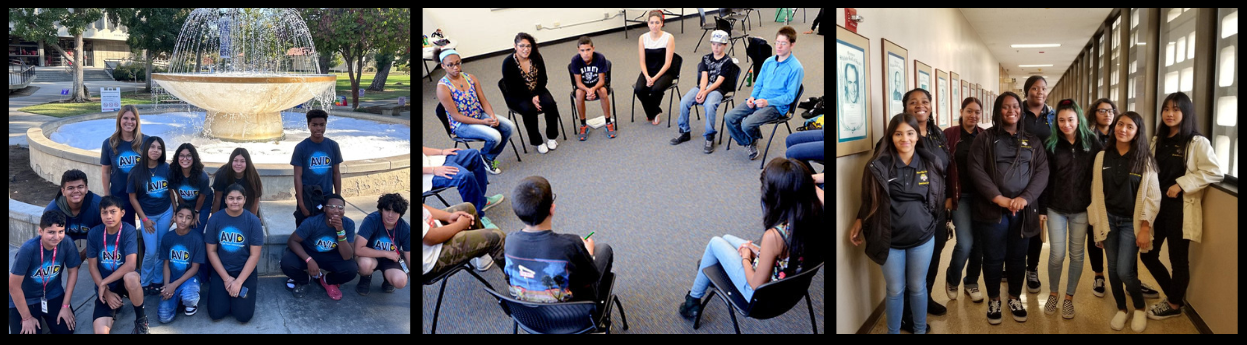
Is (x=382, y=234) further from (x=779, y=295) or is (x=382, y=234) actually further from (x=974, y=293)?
(x=974, y=293)

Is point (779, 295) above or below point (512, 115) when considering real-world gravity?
below

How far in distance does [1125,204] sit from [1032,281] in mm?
711

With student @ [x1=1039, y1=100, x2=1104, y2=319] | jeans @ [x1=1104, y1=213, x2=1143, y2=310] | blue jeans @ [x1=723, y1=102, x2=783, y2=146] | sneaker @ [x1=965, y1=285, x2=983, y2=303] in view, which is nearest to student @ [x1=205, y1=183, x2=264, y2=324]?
blue jeans @ [x1=723, y1=102, x2=783, y2=146]

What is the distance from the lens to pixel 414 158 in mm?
2900

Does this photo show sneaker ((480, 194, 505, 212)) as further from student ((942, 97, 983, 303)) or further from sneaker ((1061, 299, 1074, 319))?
sneaker ((1061, 299, 1074, 319))

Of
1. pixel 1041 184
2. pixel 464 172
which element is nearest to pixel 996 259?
pixel 1041 184

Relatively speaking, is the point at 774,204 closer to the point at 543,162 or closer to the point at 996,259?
the point at 543,162

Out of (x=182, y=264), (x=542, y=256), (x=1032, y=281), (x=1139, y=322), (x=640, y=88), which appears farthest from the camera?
(x=1032, y=281)

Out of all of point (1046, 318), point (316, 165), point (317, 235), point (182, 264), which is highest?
point (316, 165)

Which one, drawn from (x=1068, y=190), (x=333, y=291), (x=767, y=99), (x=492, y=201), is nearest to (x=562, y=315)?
(x=492, y=201)

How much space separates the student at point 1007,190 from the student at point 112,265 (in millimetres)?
3842

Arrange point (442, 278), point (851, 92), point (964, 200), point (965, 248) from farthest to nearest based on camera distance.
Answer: point (965, 248), point (964, 200), point (851, 92), point (442, 278)

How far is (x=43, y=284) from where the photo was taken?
3168 mm

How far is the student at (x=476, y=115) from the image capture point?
2709 mm
